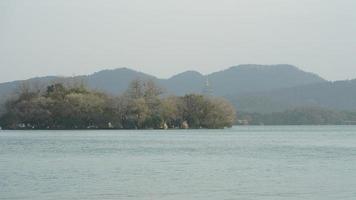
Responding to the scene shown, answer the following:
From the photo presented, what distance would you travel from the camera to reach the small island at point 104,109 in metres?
130

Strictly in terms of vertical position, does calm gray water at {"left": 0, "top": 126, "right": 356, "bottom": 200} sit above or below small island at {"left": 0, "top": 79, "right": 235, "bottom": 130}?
below

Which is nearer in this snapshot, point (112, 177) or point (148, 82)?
point (112, 177)

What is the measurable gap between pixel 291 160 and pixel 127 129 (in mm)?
91607

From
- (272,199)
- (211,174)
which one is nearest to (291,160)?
(211,174)

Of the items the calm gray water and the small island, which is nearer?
the calm gray water

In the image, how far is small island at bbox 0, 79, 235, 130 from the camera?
13025 cm

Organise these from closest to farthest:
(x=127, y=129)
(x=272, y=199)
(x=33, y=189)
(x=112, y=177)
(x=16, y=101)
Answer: (x=272, y=199), (x=33, y=189), (x=112, y=177), (x=16, y=101), (x=127, y=129)

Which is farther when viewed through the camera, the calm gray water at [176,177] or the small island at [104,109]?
the small island at [104,109]

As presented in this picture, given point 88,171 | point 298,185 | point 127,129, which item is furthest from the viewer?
point 127,129

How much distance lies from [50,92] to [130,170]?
95.7 m

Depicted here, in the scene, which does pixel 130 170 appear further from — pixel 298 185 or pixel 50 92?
pixel 50 92

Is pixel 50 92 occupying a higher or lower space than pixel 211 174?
higher

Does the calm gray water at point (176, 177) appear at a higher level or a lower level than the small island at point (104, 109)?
lower

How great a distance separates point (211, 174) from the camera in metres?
38.0
